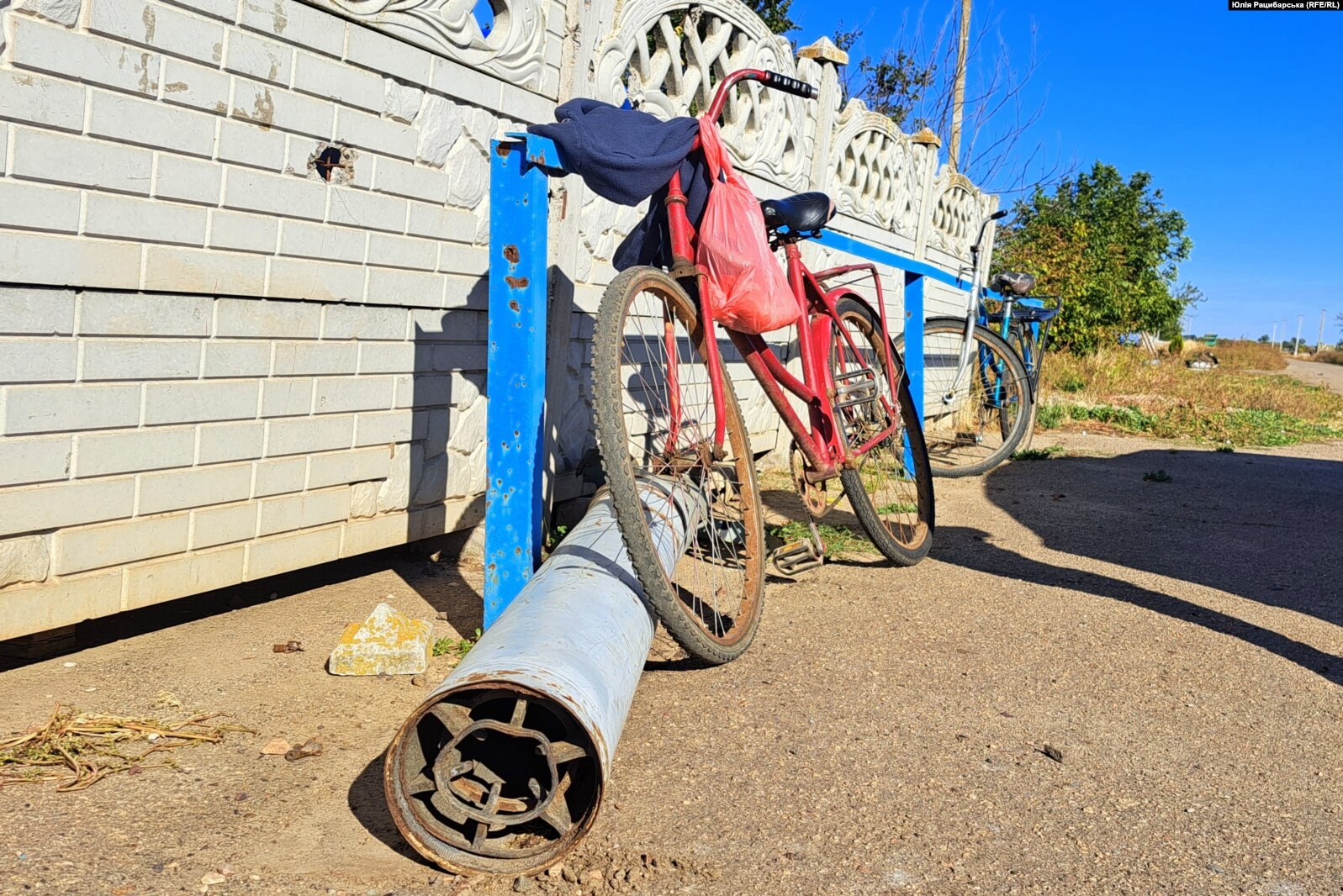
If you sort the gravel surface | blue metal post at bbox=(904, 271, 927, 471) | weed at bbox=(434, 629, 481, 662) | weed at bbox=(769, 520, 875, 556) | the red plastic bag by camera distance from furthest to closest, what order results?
the gravel surface
blue metal post at bbox=(904, 271, 927, 471)
weed at bbox=(769, 520, 875, 556)
the red plastic bag
weed at bbox=(434, 629, 481, 662)

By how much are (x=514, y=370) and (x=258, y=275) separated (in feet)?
2.80

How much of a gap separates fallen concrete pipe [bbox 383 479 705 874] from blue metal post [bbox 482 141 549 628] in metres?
0.86

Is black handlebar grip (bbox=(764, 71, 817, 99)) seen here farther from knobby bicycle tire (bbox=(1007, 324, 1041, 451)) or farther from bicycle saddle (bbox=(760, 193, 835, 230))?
knobby bicycle tire (bbox=(1007, 324, 1041, 451))

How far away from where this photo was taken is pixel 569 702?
2.11 m

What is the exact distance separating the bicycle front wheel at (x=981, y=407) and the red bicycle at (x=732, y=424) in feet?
8.32

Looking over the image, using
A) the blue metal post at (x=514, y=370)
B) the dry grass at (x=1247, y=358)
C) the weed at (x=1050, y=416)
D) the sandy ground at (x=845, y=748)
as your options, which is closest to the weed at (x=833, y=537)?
the sandy ground at (x=845, y=748)

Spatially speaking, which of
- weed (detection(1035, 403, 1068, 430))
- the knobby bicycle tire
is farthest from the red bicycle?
weed (detection(1035, 403, 1068, 430))

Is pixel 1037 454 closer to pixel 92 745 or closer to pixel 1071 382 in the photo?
pixel 1071 382

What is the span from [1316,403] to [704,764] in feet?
54.8

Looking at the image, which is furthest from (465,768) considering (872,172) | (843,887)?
(872,172)

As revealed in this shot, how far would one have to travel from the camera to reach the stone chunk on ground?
321 centimetres

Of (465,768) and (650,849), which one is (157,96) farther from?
(650,849)

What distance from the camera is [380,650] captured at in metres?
3.23

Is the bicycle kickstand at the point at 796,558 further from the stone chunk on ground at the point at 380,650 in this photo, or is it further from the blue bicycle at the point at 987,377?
the blue bicycle at the point at 987,377
